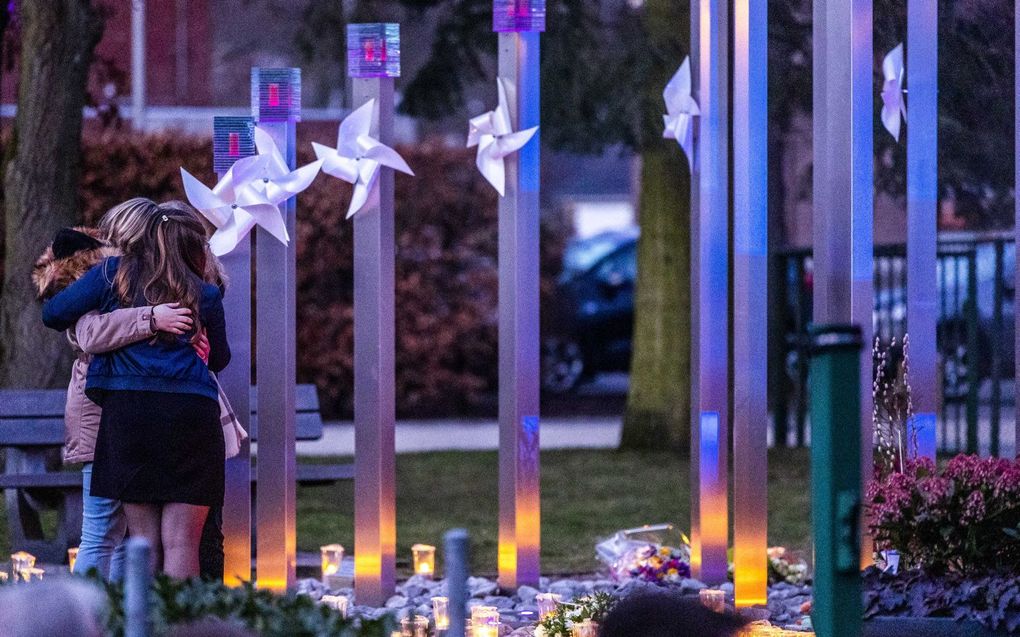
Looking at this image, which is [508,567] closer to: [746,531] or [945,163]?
[746,531]

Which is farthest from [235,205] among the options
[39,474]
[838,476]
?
[838,476]

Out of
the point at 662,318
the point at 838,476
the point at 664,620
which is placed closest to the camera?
the point at 664,620

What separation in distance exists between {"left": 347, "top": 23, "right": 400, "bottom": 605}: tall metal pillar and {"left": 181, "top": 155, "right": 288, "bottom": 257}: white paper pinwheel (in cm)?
42

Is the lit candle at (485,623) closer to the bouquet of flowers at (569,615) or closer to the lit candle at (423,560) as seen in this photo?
the bouquet of flowers at (569,615)

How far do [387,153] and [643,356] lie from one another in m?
6.08

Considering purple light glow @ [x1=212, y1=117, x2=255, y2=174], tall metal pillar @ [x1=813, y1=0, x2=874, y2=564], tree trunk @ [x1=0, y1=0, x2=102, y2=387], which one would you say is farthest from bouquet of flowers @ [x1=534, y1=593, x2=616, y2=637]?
tree trunk @ [x1=0, y1=0, x2=102, y2=387]

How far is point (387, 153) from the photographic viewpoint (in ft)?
19.9

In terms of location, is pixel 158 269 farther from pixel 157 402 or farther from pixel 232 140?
pixel 232 140

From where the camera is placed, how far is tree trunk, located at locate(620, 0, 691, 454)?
11.7 m

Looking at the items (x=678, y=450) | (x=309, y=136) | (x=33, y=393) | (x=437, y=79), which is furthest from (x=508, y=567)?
(x=309, y=136)

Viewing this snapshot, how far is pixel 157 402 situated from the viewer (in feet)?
16.6

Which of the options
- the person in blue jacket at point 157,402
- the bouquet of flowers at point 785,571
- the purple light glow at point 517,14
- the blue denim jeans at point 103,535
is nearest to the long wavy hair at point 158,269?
the person in blue jacket at point 157,402

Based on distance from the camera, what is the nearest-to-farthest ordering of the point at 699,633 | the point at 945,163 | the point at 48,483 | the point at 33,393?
the point at 699,633, the point at 48,483, the point at 33,393, the point at 945,163

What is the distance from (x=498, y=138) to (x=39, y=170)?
3.57m
